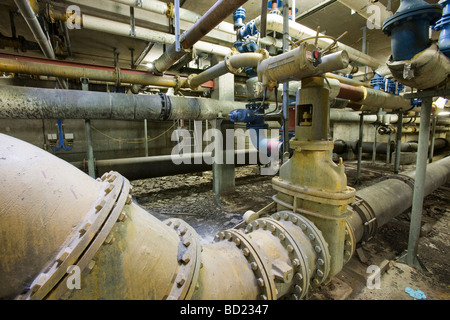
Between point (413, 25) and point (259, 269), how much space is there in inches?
81.8

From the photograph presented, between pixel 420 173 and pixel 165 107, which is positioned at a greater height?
pixel 165 107

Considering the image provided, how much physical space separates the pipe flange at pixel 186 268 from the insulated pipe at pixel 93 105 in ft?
7.27

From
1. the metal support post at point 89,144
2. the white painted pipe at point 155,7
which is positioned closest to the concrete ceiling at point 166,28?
the white painted pipe at point 155,7

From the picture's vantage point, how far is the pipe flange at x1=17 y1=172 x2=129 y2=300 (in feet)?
1.63

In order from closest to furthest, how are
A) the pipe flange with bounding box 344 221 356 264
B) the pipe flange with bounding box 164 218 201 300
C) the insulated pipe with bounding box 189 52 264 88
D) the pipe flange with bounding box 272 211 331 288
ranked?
the pipe flange with bounding box 164 218 201 300 → the pipe flange with bounding box 272 211 331 288 → the pipe flange with bounding box 344 221 356 264 → the insulated pipe with bounding box 189 52 264 88

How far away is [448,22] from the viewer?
159 cm

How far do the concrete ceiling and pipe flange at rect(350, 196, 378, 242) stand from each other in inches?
137

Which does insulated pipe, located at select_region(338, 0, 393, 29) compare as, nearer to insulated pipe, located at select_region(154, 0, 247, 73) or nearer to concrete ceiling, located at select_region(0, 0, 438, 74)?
concrete ceiling, located at select_region(0, 0, 438, 74)

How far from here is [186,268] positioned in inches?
29.3

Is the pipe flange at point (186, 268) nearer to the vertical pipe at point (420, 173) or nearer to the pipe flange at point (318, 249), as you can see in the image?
the pipe flange at point (318, 249)

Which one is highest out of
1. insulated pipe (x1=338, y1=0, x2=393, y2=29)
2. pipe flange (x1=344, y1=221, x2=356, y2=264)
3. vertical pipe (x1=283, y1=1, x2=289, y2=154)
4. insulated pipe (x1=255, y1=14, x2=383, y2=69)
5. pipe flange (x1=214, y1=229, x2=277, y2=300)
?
insulated pipe (x1=338, y1=0, x2=393, y2=29)

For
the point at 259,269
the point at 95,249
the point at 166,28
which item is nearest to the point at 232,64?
the point at 166,28

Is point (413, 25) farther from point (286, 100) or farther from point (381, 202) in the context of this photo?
point (381, 202)

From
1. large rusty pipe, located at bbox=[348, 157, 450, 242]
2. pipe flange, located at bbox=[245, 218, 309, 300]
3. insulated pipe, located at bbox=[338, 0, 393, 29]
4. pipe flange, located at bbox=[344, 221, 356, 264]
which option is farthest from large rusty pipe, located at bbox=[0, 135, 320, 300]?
insulated pipe, located at bbox=[338, 0, 393, 29]
